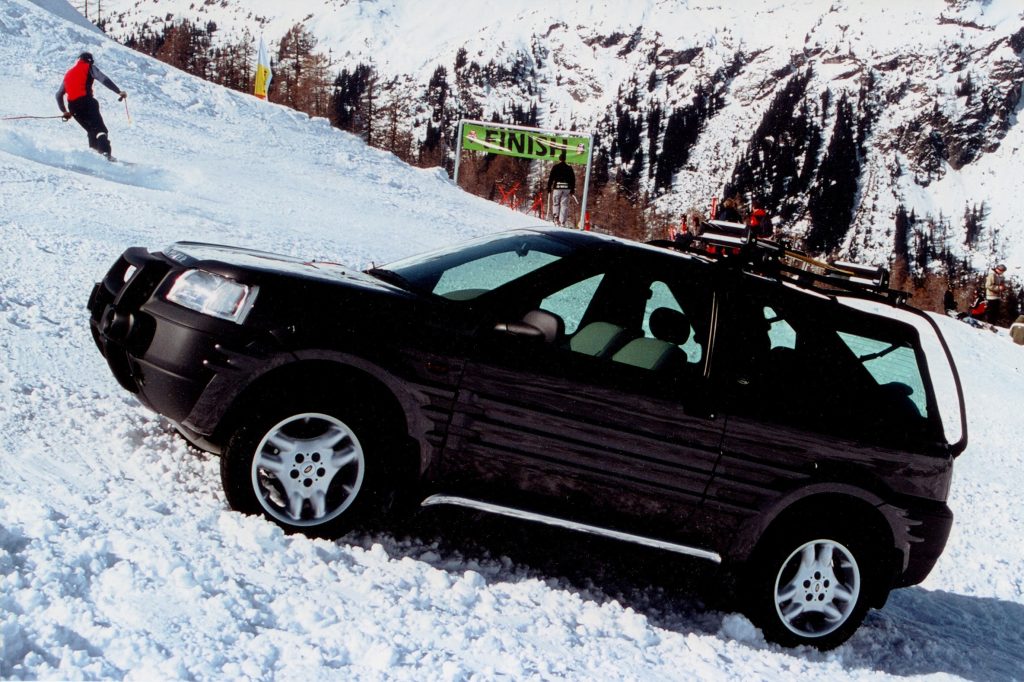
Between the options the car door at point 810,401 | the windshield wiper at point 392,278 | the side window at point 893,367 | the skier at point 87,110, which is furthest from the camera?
the skier at point 87,110

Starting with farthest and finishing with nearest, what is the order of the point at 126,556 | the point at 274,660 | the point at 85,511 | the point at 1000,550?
1. the point at 1000,550
2. the point at 85,511
3. the point at 126,556
4. the point at 274,660

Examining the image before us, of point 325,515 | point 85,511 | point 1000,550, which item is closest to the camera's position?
point 85,511

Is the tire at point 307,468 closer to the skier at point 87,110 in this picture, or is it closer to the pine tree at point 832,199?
the skier at point 87,110

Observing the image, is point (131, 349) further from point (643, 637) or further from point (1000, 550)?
point (1000, 550)

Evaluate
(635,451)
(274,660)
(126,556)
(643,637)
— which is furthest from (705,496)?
(126,556)

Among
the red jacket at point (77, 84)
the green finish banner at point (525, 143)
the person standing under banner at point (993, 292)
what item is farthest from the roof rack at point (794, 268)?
the green finish banner at point (525, 143)

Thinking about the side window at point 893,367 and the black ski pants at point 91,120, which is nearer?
the side window at point 893,367

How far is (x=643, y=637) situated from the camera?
4168mm

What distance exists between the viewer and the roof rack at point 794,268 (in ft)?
15.0

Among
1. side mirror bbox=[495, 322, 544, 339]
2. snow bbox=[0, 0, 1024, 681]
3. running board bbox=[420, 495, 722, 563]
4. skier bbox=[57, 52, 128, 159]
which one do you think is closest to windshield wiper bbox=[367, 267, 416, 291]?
side mirror bbox=[495, 322, 544, 339]

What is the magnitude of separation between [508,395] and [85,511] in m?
1.71

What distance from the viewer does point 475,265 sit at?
475 cm

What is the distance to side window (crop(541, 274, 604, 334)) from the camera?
14.5 feet

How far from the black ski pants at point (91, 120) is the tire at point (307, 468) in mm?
12797
